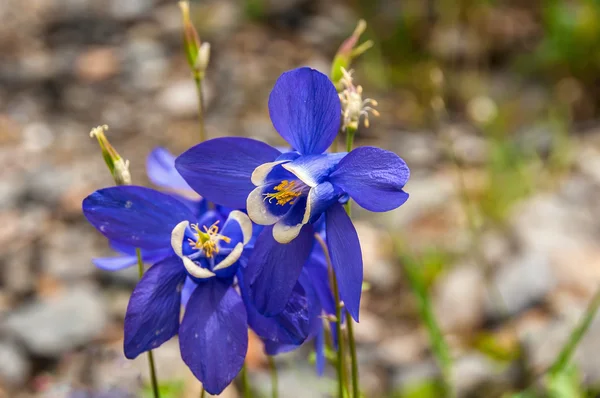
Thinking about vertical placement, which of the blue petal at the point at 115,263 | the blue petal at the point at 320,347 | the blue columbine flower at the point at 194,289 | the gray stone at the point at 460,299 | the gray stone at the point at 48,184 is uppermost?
the blue columbine flower at the point at 194,289

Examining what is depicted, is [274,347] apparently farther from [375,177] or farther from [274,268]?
[375,177]

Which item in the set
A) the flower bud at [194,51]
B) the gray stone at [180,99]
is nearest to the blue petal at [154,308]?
the flower bud at [194,51]

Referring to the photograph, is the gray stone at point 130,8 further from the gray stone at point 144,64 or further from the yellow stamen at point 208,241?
the yellow stamen at point 208,241

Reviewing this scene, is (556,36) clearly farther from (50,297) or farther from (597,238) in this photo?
(50,297)

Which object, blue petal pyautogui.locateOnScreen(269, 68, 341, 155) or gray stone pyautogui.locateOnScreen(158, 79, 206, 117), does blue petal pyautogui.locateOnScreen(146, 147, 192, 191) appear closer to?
blue petal pyautogui.locateOnScreen(269, 68, 341, 155)

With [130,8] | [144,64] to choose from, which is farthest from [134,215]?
Answer: [130,8]
